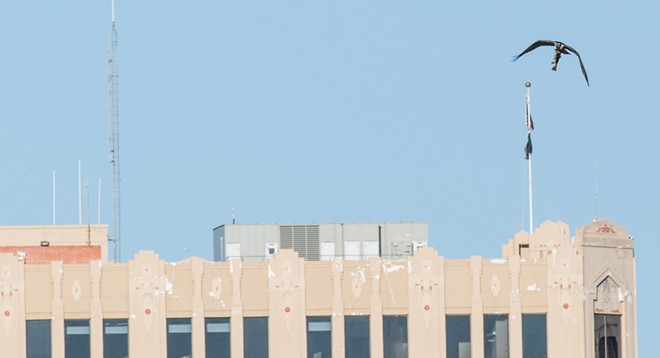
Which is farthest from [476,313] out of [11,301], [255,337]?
[11,301]

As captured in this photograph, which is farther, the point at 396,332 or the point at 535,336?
the point at 535,336

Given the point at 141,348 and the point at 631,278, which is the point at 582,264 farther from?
the point at 141,348

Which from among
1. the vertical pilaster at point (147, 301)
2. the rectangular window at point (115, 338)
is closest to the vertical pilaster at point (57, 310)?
the rectangular window at point (115, 338)

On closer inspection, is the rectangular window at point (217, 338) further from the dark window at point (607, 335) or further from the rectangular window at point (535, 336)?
Answer: the dark window at point (607, 335)

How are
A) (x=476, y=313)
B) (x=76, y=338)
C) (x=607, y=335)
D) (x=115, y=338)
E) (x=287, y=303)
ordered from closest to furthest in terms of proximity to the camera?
(x=76, y=338)
(x=115, y=338)
(x=287, y=303)
(x=476, y=313)
(x=607, y=335)

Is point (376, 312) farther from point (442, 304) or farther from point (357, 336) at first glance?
point (442, 304)

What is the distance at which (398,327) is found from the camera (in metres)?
116

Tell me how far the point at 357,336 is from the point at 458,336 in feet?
16.0

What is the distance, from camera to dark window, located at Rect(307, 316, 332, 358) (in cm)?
11562

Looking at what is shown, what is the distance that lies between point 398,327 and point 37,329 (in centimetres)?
1721

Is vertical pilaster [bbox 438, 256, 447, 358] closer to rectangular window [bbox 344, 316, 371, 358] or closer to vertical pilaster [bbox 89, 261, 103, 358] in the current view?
rectangular window [bbox 344, 316, 371, 358]

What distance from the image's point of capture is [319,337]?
116m

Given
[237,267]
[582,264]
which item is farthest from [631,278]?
[237,267]

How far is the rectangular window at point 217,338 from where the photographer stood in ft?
378
